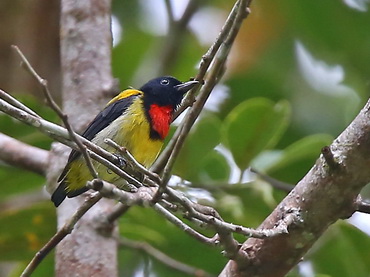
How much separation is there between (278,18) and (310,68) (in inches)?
14.0

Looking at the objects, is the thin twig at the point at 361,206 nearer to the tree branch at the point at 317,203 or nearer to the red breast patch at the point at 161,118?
the tree branch at the point at 317,203

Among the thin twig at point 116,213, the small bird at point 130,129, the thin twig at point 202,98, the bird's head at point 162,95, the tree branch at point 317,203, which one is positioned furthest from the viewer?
the bird's head at point 162,95

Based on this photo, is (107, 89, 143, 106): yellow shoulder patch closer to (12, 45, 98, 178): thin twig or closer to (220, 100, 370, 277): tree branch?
(220, 100, 370, 277): tree branch

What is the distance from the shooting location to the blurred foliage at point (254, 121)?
347 centimetres

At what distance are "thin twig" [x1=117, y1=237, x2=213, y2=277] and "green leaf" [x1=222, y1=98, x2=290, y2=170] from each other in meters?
0.47

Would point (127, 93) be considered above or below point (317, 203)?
below

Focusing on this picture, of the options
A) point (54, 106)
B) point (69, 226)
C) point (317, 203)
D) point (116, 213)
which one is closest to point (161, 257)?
point (116, 213)

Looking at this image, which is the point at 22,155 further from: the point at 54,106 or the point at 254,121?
the point at 54,106

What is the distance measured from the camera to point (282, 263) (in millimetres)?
2516

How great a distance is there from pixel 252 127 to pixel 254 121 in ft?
0.08

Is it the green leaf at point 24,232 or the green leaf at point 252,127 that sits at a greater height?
the green leaf at point 252,127

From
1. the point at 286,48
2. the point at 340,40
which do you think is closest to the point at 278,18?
the point at 286,48

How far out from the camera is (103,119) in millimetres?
3580

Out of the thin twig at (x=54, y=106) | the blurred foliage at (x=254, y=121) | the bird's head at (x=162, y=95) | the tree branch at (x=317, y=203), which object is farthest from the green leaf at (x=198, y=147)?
the thin twig at (x=54, y=106)
